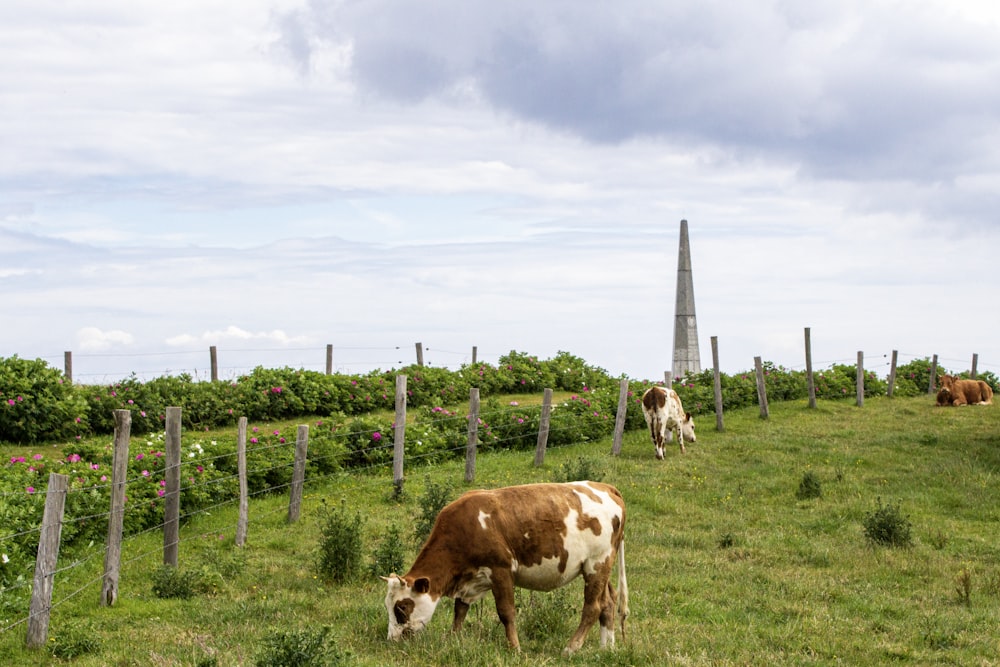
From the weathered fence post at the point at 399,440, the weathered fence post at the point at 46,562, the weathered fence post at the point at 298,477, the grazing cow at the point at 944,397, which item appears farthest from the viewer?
the grazing cow at the point at 944,397

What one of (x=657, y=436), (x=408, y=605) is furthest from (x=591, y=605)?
(x=657, y=436)

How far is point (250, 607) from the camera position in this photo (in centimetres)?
1066

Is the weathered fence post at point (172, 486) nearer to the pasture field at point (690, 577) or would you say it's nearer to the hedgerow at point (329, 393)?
the pasture field at point (690, 577)

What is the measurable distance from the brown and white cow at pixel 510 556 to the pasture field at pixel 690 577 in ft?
0.93

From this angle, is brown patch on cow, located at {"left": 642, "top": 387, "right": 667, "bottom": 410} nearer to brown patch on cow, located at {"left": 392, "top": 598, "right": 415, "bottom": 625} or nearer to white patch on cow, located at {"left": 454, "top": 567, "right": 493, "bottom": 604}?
white patch on cow, located at {"left": 454, "top": 567, "right": 493, "bottom": 604}

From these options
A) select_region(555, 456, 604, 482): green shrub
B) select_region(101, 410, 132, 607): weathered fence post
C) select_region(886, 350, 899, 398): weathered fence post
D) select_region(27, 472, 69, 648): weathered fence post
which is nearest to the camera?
select_region(27, 472, 69, 648): weathered fence post

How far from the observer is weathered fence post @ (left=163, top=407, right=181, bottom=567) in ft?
42.2

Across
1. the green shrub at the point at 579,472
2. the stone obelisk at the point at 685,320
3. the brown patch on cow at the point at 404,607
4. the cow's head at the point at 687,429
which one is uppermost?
the stone obelisk at the point at 685,320

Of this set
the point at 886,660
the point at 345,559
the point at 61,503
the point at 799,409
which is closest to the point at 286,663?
the point at 61,503

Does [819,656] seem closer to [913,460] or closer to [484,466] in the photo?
[484,466]

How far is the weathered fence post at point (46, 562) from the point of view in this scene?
9.86 meters

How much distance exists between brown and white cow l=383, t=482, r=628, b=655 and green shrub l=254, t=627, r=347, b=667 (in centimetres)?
133

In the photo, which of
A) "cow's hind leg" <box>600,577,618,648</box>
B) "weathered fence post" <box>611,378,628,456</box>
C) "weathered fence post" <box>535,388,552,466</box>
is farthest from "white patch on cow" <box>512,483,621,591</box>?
"weathered fence post" <box>611,378,628,456</box>

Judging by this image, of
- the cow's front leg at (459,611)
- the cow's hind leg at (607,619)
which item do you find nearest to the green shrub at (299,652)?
the cow's front leg at (459,611)
